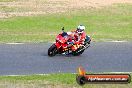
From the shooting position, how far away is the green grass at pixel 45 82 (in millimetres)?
14797

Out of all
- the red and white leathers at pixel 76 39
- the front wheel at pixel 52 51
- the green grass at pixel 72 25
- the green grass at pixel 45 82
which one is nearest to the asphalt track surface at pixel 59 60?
the front wheel at pixel 52 51

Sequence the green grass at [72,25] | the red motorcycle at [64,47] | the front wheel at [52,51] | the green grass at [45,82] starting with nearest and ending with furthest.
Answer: the green grass at [45,82] → the front wheel at [52,51] → the red motorcycle at [64,47] → the green grass at [72,25]

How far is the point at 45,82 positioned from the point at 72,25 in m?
16.2

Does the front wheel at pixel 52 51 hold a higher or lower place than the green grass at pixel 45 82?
lower

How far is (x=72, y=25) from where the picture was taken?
103 ft

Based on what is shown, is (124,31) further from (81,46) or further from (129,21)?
(81,46)

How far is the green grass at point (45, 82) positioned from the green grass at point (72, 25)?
8.01 metres

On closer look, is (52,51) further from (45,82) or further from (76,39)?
(45,82)

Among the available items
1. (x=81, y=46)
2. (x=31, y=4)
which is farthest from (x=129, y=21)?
(x=81, y=46)

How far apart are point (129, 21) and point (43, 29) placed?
675 centimetres

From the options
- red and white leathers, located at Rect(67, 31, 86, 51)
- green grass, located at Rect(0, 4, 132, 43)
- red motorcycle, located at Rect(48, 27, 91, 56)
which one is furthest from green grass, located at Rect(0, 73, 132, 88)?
green grass, located at Rect(0, 4, 132, 43)

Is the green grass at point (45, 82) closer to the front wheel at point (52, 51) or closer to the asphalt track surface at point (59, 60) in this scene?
the asphalt track surface at point (59, 60)

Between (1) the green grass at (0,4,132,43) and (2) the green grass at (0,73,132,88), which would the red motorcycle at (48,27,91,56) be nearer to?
(1) the green grass at (0,4,132,43)

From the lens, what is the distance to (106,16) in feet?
116
